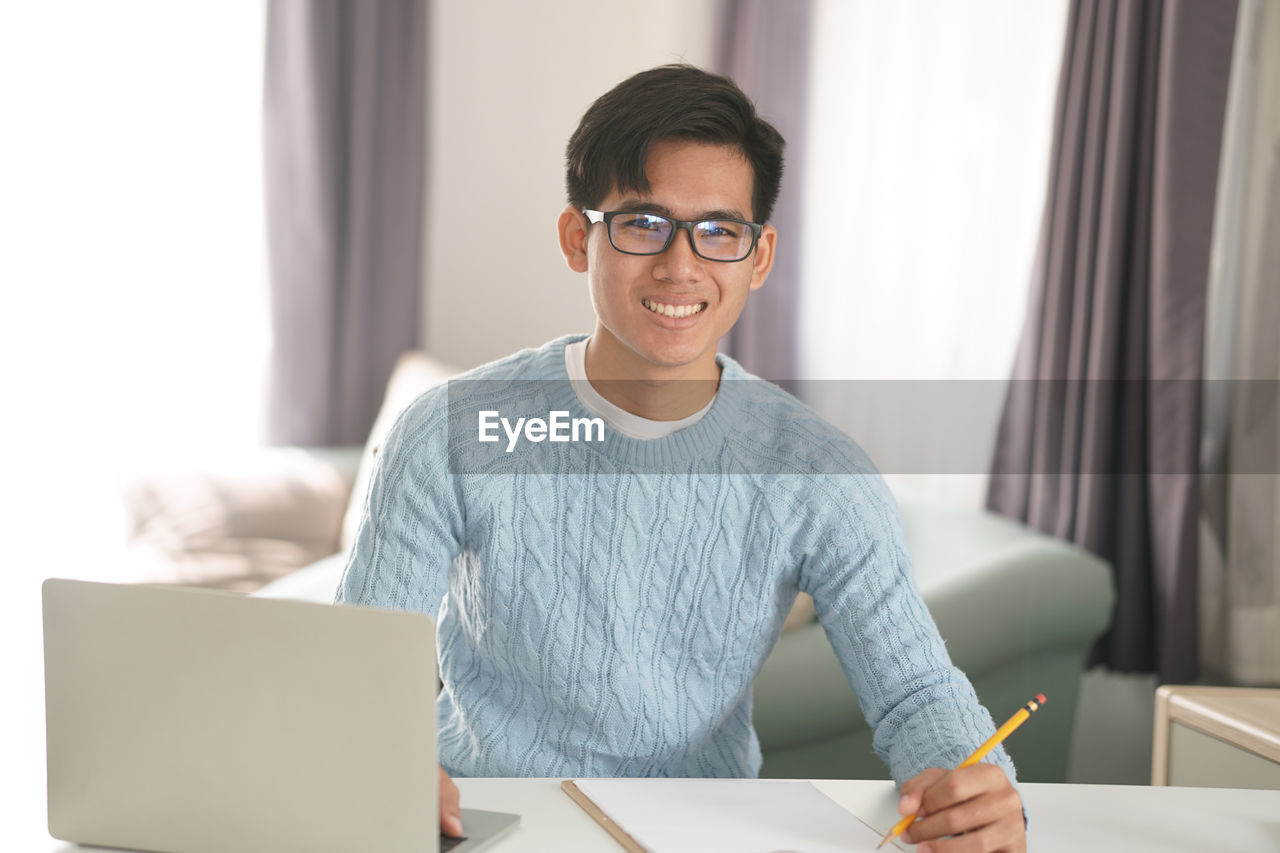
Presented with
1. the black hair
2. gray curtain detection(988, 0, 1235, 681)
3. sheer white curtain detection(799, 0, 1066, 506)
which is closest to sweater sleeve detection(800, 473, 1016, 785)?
the black hair

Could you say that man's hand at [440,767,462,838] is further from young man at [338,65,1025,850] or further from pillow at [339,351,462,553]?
pillow at [339,351,462,553]

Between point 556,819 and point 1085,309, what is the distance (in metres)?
1.45

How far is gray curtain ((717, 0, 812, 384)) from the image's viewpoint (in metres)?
2.63

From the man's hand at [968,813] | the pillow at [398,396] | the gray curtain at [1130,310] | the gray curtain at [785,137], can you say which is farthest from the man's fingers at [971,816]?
the gray curtain at [785,137]

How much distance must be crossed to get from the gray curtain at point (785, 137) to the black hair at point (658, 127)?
1465 millimetres

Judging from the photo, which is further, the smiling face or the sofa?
the sofa

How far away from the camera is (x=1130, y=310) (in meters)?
1.91

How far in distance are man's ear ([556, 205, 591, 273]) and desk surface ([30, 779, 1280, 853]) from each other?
547 millimetres

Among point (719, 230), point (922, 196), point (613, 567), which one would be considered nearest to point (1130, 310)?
point (922, 196)

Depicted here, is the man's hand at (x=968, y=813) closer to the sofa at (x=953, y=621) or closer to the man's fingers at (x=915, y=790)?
the man's fingers at (x=915, y=790)

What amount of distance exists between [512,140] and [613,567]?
2189mm

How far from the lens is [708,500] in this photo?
1165 millimetres

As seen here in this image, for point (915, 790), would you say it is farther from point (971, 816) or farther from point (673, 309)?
point (673, 309)

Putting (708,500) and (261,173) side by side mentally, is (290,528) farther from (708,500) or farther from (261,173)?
(708,500)
